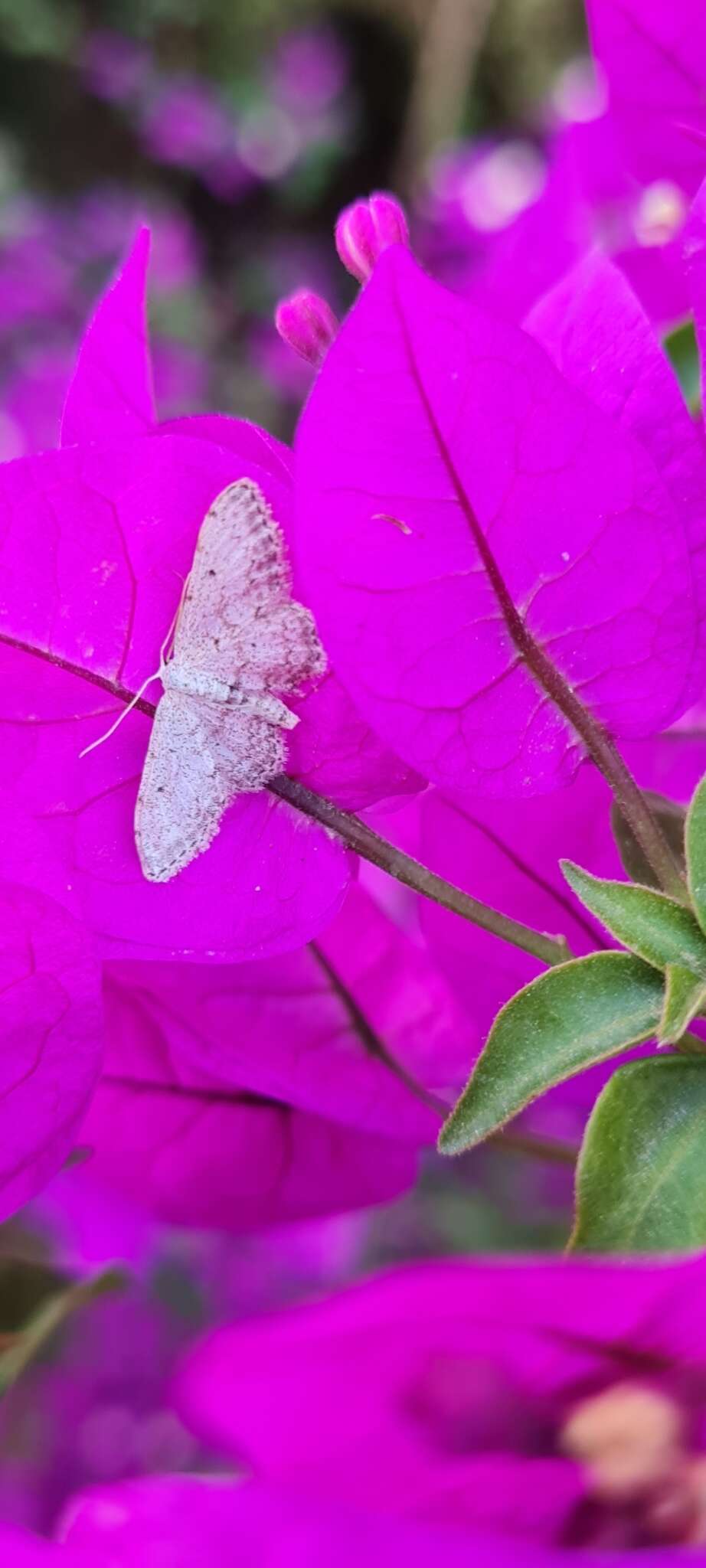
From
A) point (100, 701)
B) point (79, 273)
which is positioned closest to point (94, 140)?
point (79, 273)

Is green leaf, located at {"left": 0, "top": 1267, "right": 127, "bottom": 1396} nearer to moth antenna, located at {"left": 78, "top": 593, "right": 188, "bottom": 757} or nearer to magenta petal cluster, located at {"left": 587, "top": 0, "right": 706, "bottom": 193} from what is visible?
moth antenna, located at {"left": 78, "top": 593, "right": 188, "bottom": 757}

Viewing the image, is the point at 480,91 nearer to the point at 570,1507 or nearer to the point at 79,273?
the point at 79,273

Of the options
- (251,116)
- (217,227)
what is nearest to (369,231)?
(251,116)

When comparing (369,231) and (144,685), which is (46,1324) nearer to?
(144,685)

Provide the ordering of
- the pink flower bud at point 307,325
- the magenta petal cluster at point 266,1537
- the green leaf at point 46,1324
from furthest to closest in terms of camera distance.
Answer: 1. the green leaf at point 46,1324
2. the pink flower bud at point 307,325
3. the magenta petal cluster at point 266,1537

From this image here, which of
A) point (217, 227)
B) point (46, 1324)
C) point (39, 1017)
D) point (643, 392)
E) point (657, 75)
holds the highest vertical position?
point (217, 227)

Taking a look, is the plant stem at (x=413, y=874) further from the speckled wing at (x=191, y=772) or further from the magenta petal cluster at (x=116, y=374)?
the magenta petal cluster at (x=116, y=374)

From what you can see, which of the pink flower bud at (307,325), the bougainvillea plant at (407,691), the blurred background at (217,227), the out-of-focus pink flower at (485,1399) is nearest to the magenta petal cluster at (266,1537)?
the out-of-focus pink flower at (485,1399)
